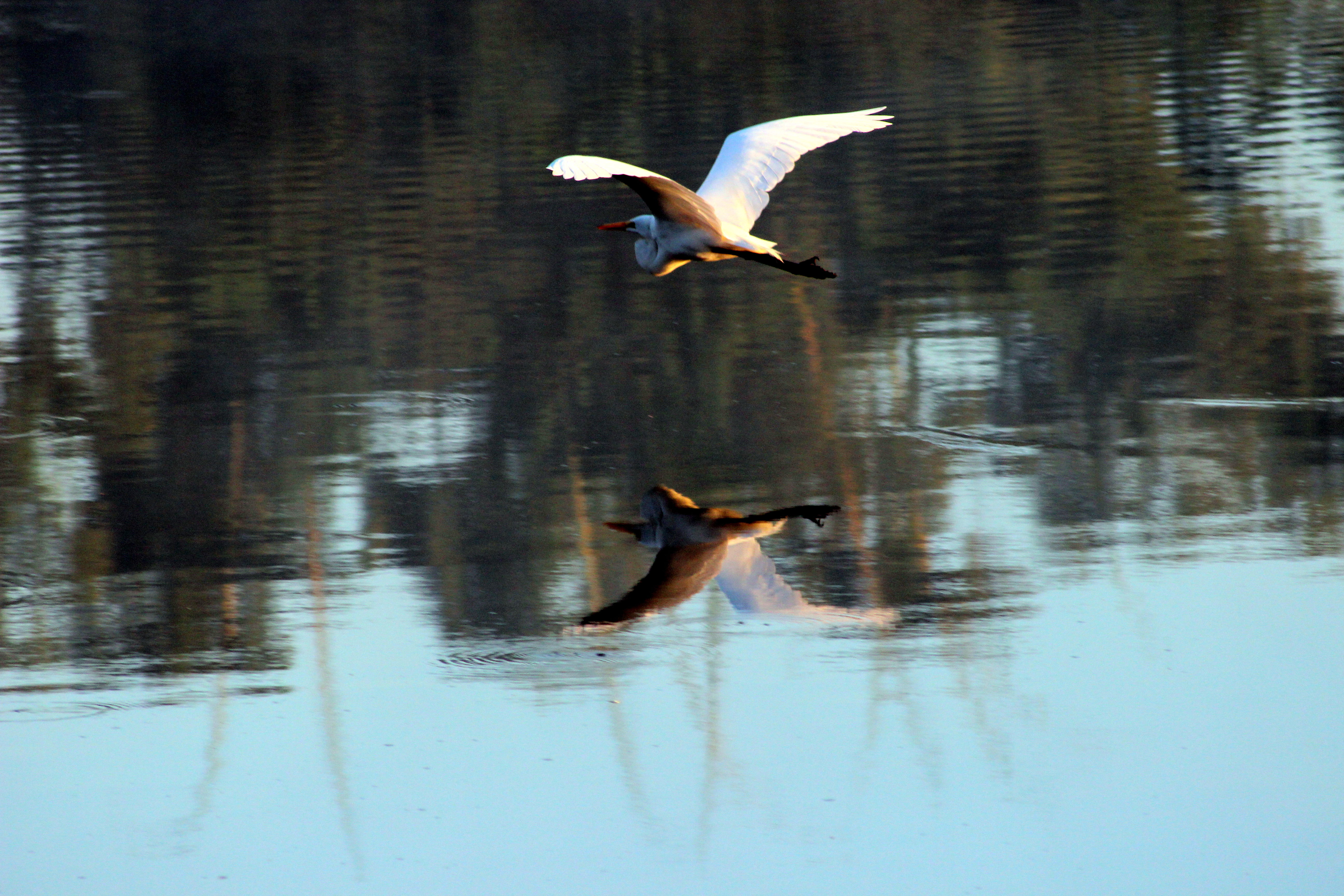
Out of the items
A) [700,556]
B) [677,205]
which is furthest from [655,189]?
[700,556]

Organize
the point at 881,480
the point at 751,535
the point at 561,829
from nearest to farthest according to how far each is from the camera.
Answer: the point at 561,829 < the point at 751,535 < the point at 881,480

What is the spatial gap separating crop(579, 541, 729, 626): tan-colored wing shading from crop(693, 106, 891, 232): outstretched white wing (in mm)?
2377

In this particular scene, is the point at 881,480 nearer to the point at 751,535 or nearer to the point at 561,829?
the point at 751,535

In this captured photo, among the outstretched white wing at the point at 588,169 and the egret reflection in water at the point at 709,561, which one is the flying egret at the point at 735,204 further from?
the egret reflection in water at the point at 709,561

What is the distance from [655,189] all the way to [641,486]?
1.48 metres

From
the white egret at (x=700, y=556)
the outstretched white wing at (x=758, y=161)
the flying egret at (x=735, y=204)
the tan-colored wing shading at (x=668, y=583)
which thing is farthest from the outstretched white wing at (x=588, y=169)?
the tan-colored wing shading at (x=668, y=583)

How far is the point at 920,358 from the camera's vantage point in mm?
10391

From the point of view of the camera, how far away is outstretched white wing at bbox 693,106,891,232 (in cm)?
913

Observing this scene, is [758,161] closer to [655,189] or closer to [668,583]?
[655,189]

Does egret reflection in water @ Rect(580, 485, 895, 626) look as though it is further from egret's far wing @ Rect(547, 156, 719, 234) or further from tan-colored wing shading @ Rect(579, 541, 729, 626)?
egret's far wing @ Rect(547, 156, 719, 234)

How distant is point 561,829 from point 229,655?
1920 millimetres

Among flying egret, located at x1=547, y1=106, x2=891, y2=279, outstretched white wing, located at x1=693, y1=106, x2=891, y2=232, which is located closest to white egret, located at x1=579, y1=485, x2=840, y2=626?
flying egret, located at x1=547, y1=106, x2=891, y2=279

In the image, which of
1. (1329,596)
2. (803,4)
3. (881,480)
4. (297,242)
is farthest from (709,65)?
(1329,596)

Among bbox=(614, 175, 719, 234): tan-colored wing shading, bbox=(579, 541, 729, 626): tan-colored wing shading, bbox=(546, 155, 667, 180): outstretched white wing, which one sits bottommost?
bbox=(579, 541, 729, 626): tan-colored wing shading
